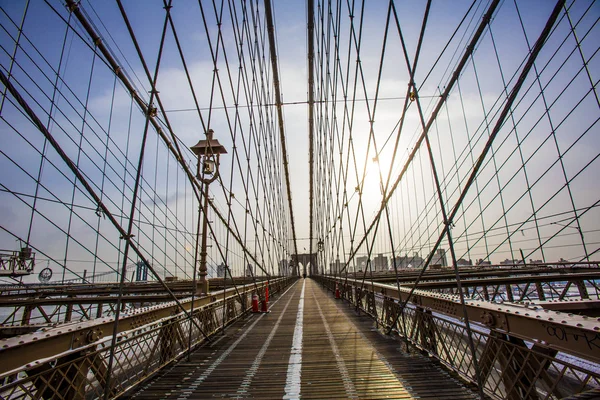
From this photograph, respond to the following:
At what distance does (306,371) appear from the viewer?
10.00ft

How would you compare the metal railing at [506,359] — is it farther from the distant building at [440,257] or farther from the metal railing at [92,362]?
the distant building at [440,257]

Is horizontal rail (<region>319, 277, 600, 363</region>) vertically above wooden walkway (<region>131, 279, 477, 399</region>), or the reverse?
horizontal rail (<region>319, 277, 600, 363</region>)

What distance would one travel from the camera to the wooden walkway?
252 centimetres

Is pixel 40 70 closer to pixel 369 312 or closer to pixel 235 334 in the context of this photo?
pixel 235 334

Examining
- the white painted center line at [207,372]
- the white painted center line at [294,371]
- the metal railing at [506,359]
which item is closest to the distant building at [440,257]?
the metal railing at [506,359]

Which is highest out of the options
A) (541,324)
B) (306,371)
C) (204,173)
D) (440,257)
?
(204,173)

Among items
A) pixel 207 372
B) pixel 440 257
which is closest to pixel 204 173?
pixel 207 372

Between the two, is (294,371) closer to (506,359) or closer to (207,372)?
(207,372)

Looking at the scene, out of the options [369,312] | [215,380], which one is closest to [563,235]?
[369,312]

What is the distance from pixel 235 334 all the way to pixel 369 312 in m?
2.87

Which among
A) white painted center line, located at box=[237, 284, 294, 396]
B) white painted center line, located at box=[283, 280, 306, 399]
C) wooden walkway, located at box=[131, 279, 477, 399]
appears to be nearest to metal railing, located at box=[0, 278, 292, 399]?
wooden walkway, located at box=[131, 279, 477, 399]

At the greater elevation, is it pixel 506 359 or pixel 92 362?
pixel 92 362

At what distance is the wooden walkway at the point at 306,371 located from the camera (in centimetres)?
252

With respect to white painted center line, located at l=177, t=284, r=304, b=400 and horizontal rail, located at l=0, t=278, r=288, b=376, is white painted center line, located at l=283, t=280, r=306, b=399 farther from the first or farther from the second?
horizontal rail, located at l=0, t=278, r=288, b=376
